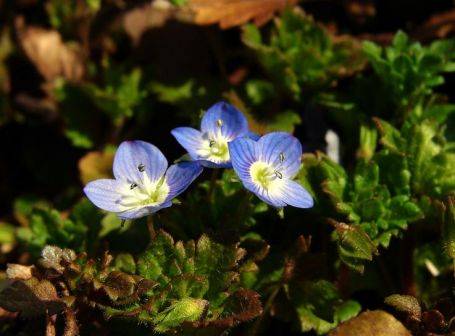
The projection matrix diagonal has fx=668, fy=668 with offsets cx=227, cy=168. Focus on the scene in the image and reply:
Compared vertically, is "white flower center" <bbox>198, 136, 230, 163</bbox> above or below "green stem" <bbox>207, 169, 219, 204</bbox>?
above

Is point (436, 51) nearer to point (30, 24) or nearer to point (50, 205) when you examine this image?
point (50, 205)

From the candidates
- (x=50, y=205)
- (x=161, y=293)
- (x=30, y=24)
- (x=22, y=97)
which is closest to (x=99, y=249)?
(x=161, y=293)

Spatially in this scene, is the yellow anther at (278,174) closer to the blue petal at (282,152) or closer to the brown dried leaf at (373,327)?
the blue petal at (282,152)

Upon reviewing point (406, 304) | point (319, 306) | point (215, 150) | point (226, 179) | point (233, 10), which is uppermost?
point (233, 10)

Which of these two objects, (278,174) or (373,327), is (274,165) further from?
(373,327)

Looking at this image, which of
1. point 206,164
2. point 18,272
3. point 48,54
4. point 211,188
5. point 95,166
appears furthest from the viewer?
point 48,54

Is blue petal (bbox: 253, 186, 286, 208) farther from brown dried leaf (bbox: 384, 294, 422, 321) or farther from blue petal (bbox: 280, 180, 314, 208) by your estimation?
brown dried leaf (bbox: 384, 294, 422, 321)

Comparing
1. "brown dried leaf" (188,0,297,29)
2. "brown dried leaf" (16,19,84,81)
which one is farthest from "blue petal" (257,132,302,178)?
"brown dried leaf" (16,19,84,81)

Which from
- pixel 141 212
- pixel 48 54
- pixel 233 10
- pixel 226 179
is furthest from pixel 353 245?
pixel 48 54

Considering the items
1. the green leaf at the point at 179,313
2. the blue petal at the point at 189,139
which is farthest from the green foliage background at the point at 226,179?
the blue petal at the point at 189,139
